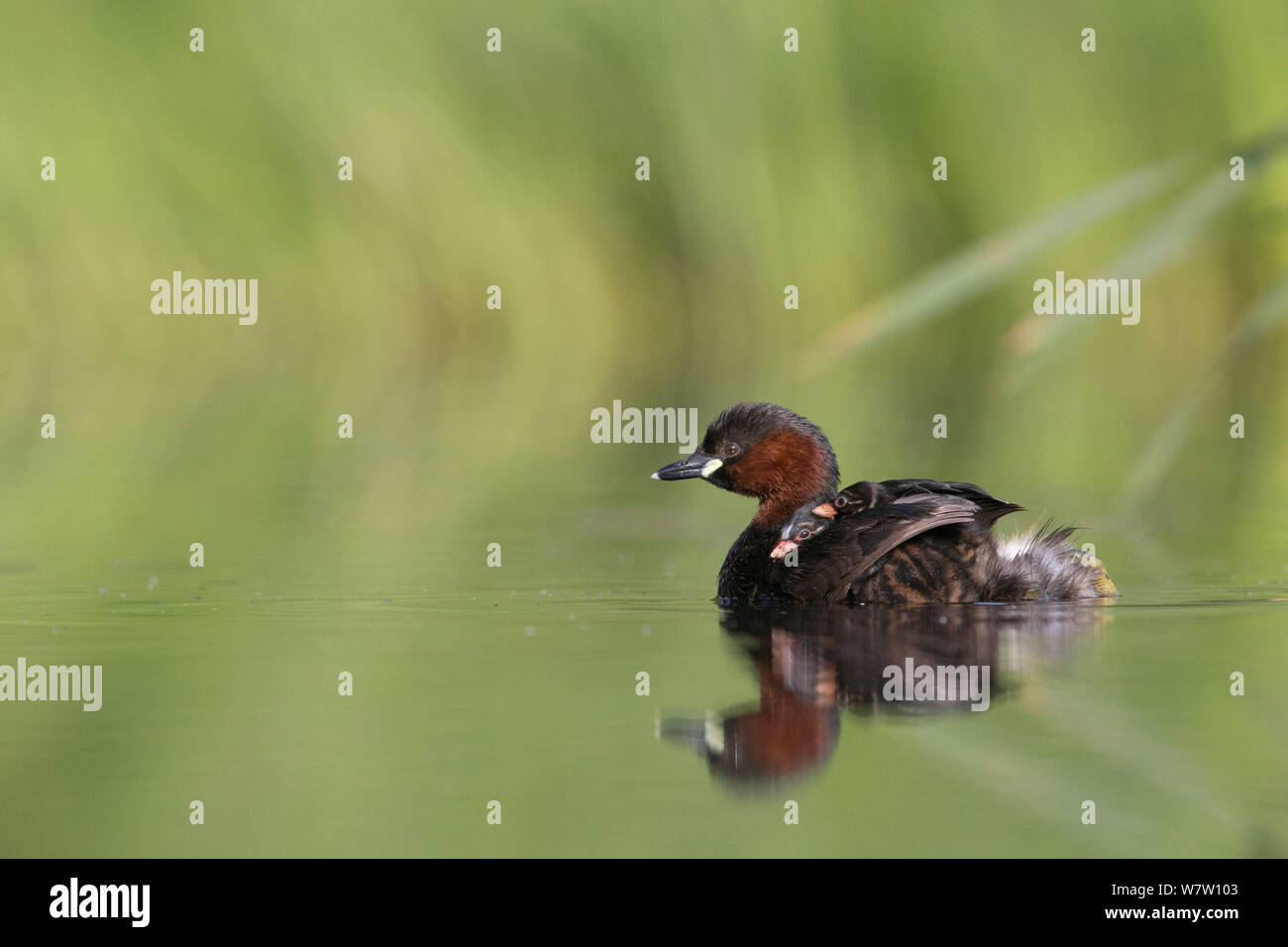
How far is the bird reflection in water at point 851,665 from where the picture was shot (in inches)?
162

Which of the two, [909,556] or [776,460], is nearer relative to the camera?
[909,556]

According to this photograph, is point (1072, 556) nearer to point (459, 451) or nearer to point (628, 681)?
point (628, 681)

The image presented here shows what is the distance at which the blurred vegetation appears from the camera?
26.3ft

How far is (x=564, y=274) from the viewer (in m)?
17.9

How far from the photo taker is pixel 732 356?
16969 millimetres

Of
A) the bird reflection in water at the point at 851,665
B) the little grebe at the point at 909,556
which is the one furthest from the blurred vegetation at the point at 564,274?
the bird reflection in water at the point at 851,665

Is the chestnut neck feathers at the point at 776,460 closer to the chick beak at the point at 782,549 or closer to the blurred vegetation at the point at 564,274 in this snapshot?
the blurred vegetation at the point at 564,274

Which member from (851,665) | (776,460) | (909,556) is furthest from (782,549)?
(851,665)

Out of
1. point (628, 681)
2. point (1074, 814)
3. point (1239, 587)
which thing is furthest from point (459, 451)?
point (1074, 814)

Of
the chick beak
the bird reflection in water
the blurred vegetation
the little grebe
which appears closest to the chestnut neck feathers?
the little grebe

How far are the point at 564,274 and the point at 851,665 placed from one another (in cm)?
1313

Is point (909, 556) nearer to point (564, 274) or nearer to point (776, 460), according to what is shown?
point (776, 460)

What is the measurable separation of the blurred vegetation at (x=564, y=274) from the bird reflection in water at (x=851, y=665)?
55 cm

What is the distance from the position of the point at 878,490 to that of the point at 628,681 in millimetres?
1769
